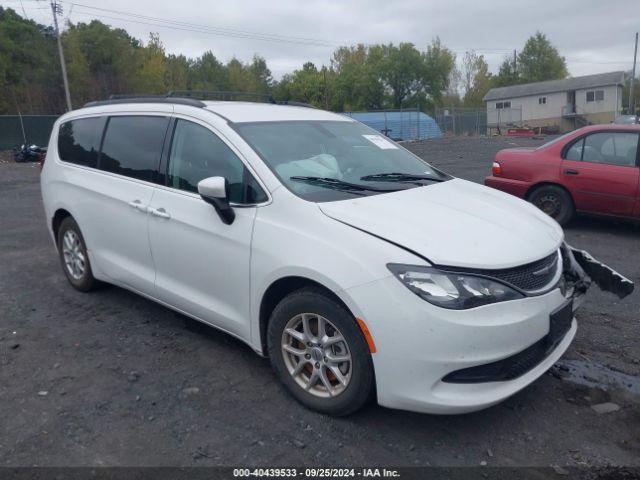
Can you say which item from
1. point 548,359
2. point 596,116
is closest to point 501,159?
point 548,359

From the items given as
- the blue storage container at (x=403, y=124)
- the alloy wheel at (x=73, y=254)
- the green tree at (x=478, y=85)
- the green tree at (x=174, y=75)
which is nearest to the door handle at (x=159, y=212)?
the alloy wheel at (x=73, y=254)

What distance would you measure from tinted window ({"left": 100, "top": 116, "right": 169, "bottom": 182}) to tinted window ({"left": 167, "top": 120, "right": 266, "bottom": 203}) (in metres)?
0.22

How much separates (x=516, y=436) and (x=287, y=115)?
9.11 ft

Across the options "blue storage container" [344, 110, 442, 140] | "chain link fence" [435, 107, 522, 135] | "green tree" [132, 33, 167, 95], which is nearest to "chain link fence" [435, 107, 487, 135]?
"chain link fence" [435, 107, 522, 135]

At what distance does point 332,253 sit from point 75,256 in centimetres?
342

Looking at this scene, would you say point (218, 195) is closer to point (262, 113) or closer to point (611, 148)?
point (262, 113)

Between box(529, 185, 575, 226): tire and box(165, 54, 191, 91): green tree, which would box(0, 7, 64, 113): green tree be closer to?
box(165, 54, 191, 91): green tree

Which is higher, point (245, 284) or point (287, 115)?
point (287, 115)

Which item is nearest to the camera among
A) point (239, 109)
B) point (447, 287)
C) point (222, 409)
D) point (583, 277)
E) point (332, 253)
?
point (447, 287)

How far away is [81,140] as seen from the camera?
5516 millimetres

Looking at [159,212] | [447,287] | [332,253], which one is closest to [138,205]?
[159,212]

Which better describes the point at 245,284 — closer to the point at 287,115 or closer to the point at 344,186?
the point at 344,186

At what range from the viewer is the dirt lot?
10.4 ft

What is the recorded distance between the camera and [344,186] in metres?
3.91
